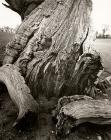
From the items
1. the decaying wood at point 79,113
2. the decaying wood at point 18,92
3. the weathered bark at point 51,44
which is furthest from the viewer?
the weathered bark at point 51,44

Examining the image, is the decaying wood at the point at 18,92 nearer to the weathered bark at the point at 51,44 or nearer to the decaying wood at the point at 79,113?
the weathered bark at the point at 51,44

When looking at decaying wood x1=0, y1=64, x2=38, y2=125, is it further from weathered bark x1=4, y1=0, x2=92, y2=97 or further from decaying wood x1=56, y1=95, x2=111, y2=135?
decaying wood x1=56, y1=95, x2=111, y2=135

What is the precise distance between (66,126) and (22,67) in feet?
5.38

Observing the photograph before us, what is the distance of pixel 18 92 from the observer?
328 cm

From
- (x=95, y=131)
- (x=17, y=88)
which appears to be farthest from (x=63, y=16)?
(x=95, y=131)

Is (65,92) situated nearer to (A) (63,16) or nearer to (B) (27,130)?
(B) (27,130)

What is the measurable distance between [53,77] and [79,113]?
101 centimetres

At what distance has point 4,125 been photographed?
305cm

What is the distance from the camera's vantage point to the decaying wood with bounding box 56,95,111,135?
9.35 feet

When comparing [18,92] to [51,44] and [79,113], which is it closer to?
[79,113]

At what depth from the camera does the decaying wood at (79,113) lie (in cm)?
285

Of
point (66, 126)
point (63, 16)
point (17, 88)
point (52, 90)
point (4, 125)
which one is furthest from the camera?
point (63, 16)

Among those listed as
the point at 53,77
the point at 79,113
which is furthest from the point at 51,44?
the point at 79,113

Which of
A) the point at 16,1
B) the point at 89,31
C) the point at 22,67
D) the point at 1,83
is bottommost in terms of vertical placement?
the point at 1,83
